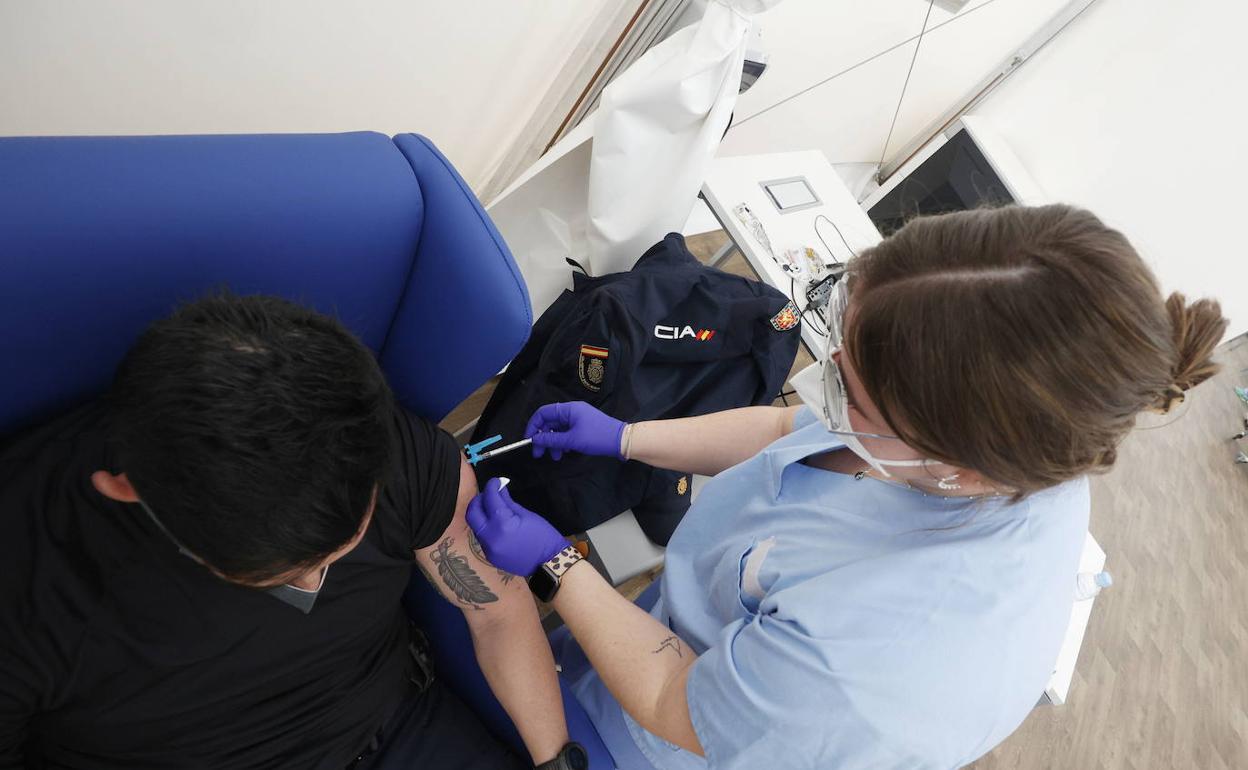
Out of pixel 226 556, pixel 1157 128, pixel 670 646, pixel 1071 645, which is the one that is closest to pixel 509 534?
pixel 670 646

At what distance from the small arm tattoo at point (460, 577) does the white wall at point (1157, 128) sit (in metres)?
2.80

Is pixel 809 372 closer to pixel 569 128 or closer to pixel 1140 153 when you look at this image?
pixel 569 128

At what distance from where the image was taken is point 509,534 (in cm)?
103

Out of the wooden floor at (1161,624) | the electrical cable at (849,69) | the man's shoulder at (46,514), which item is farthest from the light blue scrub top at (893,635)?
the electrical cable at (849,69)

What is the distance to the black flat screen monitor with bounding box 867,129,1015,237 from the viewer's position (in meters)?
2.46

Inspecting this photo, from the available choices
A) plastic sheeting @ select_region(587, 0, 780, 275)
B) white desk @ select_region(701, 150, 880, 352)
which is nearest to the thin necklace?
white desk @ select_region(701, 150, 880, 352)

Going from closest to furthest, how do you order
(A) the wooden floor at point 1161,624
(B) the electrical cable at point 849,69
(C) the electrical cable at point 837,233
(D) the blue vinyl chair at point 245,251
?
(D) the blue vinyl chair at point 245,251 < (C) the electrical cable at point 837,233 < (A) the wooden floor at point 1161,624 < (B) the electrical cable at point 849,69

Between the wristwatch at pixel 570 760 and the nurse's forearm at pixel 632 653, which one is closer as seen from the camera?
the nurse's forearm at pixel 632 653

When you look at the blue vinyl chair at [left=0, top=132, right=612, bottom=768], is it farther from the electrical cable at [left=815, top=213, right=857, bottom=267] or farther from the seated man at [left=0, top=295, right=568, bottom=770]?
the electrical cable at [left=815, top=213, right=857, bottom=267]

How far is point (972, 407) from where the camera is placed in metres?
0.62

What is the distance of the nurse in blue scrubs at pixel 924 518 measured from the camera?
603mm

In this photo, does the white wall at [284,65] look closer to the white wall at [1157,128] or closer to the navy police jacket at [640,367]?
the navy police jacket at [640,367]

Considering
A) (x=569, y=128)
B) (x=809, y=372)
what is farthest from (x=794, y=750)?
(x=569, y=128)

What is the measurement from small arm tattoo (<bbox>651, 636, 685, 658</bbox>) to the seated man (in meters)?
0.27
